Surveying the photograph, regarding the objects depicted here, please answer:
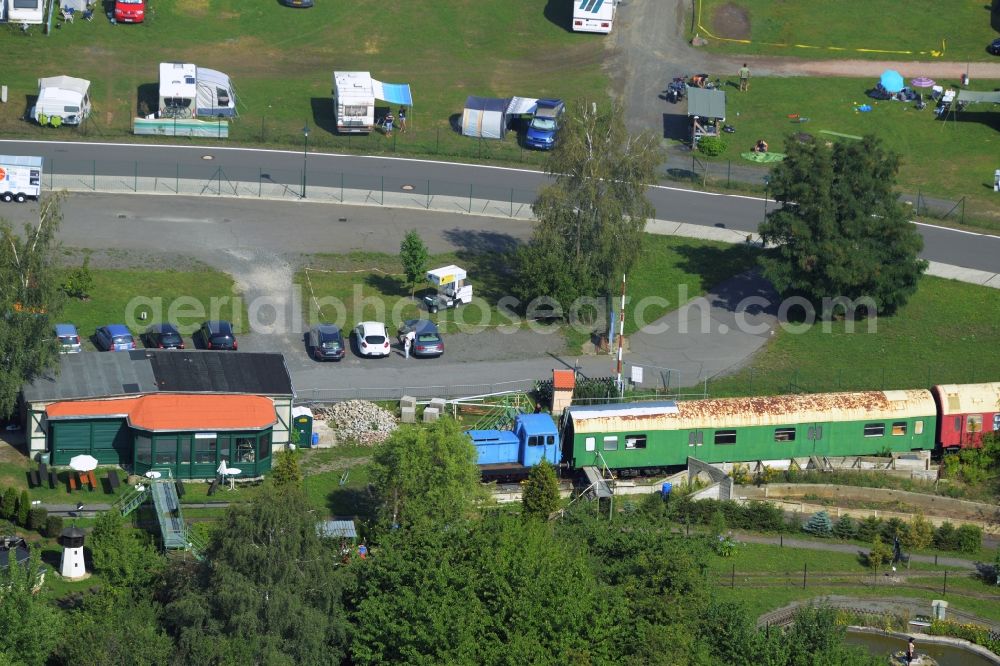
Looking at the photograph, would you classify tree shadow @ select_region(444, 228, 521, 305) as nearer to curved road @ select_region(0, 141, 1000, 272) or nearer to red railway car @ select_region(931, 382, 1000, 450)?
curved road @ select_region(0, 141, 1000, 272)

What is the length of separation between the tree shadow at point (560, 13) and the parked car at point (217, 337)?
49.3m

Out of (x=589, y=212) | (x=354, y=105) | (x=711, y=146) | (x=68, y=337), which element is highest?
(x=354, y=105)

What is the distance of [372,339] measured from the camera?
8081 cm

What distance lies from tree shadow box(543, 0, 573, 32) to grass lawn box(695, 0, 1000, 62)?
30.4ft

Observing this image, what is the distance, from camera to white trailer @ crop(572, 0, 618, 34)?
119 m

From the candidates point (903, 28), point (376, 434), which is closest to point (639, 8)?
point (903, 28)

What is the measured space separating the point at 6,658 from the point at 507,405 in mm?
29513

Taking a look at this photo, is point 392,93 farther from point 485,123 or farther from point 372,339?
point 372,339

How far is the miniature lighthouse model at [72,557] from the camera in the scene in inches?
2416

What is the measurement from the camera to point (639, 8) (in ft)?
408

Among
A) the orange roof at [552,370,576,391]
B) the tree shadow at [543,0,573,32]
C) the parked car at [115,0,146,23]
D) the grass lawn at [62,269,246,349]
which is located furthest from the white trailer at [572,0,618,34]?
the orange roof at [552,370,576,391]

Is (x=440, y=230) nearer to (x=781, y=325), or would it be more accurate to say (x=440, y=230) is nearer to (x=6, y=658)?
(x=781, y=325)

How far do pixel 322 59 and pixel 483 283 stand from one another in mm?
33273

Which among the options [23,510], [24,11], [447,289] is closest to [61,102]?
[24,11]
